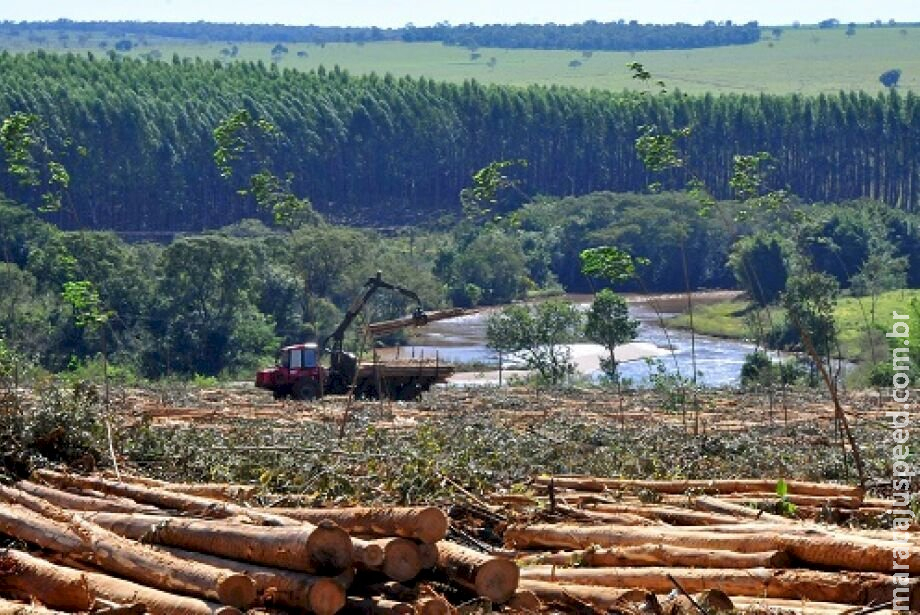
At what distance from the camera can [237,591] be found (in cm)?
950

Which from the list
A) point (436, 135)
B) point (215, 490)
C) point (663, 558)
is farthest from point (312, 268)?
point (663, 558)

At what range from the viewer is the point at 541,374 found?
44156 millimetres

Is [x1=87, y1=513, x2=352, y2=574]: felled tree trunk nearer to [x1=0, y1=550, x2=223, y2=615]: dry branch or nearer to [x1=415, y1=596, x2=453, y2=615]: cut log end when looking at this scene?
[x1=0, y1=550, x2=223, y2=615]: dry branch

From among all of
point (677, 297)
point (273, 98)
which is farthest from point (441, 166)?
point (677, 297)

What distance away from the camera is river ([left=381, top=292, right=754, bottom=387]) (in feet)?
171

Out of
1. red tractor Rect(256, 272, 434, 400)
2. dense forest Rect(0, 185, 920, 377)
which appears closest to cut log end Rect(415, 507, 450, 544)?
dense forest Rect(0, 185, 920, 377)

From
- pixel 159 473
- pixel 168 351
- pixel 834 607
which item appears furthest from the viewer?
pixel 168 351

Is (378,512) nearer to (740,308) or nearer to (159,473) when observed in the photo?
(159,473)

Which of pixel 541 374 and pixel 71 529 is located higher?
pixel 71 529

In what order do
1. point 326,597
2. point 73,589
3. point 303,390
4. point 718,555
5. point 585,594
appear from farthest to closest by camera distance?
point 303,390
point 718,555
point 73,589
point 585,594
point 326,597

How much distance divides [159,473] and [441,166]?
96267 millimetres

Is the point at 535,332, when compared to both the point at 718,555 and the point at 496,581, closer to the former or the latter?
the point at 718,555

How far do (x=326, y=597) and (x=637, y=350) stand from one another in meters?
45.8

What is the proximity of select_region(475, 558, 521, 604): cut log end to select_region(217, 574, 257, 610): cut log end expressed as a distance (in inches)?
46.3
